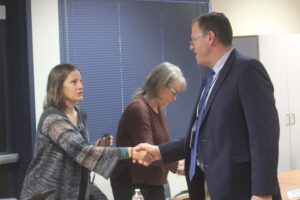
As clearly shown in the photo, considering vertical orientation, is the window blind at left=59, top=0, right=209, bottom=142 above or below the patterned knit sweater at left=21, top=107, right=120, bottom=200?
above

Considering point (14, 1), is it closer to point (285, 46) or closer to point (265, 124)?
point (265, 124)

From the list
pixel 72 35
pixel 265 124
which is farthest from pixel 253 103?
pixel 72 35

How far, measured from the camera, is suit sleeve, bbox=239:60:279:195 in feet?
6.90

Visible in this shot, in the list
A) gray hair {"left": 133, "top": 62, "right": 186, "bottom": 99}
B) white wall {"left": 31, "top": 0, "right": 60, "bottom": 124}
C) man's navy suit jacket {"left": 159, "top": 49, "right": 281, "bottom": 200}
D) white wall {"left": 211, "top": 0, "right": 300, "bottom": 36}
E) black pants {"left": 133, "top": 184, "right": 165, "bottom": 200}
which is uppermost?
white wall {"left": 211, "top": 0, "right": 300, "bottom": 36}

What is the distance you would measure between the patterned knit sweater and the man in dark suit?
2.45 ft

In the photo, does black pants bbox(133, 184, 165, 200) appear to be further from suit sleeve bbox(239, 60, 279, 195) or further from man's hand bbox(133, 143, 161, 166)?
suit sleeve bbox(239, 60, 279, 195)

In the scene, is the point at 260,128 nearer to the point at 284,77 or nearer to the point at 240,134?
the point at 240,134

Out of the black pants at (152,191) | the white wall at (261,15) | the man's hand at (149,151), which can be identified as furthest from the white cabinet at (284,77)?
the man's hand at (149,151)

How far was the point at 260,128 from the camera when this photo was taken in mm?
2125

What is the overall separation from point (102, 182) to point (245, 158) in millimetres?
2181

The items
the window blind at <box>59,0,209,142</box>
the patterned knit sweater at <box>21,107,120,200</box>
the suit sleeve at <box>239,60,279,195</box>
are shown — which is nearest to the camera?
the suit sleeve at <box>239,60,279,195</box>

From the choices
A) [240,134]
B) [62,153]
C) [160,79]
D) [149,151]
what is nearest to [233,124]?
[240,134]

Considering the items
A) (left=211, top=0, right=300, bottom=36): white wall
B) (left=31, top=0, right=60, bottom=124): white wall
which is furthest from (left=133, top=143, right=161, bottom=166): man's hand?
(left=211, top=0, right=300, bottom=36): white wall

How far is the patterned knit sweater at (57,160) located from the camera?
9.33ft
